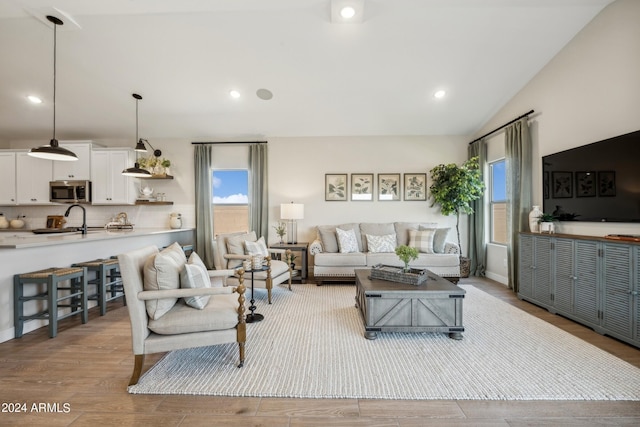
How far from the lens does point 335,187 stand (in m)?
5.74

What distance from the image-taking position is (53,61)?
12.8 feet

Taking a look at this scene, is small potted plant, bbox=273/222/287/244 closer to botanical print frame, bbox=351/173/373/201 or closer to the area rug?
botanical print frame, bbox=351/173/373/201

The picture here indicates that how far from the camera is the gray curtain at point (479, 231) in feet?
17.2

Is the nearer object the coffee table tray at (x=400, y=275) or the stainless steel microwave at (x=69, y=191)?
the coffee table tray at (x=400, y=275)

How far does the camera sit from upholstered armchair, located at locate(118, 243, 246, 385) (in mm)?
1966

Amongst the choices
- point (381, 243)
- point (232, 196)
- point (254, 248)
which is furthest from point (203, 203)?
point (381, 243)

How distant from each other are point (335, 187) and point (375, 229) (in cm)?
121

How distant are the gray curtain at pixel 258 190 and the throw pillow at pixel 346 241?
61.7 inches

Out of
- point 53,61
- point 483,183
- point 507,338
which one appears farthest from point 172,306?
point 483,183

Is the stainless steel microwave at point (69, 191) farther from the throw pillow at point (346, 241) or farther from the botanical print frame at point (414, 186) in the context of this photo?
the botanical print frame at point (414, 186)

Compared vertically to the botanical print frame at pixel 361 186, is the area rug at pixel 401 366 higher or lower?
lower

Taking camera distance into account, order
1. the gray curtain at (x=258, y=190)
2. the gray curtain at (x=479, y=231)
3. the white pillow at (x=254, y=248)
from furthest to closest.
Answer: the gray curtain at (x=258, y=190), the gray curtain at (x=479, y=231), the white pillow at (x=254, y=248)

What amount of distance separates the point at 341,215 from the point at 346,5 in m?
3.61

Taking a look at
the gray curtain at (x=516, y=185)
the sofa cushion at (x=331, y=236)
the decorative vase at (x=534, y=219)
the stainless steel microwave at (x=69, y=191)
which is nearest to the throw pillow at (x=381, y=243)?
the sofa cushion at (x=331, y=236)
